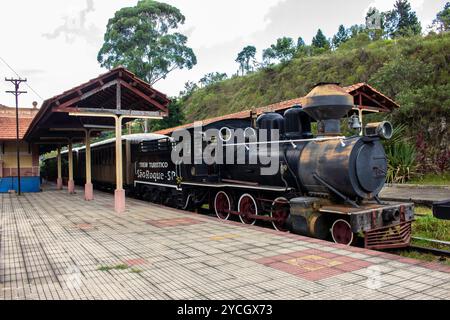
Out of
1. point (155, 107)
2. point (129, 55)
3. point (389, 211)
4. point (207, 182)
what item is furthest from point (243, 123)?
point (129, 55)

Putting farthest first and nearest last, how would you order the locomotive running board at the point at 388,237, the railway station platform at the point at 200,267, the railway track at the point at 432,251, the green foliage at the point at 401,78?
1. the green foliage at the point at 401,78
2. the locomotive running board at the point at 388,237
3. the railway track at the point at 432,251
4. the railway station platform at the point at 200,267

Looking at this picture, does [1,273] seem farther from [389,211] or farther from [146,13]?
[146,13]

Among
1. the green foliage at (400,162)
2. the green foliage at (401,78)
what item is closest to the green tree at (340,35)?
the green foliage at (401,78)

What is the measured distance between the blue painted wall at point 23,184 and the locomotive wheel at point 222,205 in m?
14.2

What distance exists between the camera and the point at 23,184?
2072cm

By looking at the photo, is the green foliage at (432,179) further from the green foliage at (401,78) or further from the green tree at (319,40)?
the green tree at (319,40)

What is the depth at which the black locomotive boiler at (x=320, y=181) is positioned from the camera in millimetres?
6750

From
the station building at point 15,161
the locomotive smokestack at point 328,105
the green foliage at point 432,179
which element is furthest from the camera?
the station building at point 15,161

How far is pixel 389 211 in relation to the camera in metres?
6.75

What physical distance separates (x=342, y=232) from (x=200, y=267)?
3.01 meters

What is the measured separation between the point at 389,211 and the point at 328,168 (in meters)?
1.26

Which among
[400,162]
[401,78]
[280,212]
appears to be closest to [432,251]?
[280,212]

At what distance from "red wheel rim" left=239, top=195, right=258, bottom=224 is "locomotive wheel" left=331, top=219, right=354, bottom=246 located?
234 cm

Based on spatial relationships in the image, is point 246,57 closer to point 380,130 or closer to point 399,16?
point 399,16
